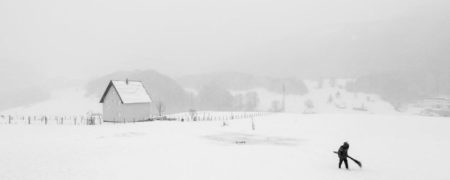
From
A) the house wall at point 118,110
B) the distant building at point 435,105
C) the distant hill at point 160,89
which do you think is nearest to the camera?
the house wall at point 118,110

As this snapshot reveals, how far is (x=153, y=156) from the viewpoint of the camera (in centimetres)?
2281

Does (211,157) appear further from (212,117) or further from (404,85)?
(404,85)

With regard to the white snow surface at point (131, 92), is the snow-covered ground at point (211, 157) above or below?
below

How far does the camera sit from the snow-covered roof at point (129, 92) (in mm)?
54194

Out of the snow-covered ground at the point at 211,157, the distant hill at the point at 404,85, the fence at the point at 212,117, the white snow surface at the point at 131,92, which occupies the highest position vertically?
the distant hill at the point at 404,85

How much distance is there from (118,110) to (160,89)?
92778 mm

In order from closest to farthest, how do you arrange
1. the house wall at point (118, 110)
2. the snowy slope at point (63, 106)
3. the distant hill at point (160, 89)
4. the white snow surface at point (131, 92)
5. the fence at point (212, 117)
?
the house wall at point (118, 110) → the white snow surface at point (131, 92) → the fence at point (212, 117) → the snowy slope at point (63, 106) → the distant hill at point (160, 89)

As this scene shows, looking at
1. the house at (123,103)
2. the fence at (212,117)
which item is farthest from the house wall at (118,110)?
the fence at (212,117)

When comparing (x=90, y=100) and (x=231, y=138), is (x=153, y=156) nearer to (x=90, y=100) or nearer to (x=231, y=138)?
(x=231, y=138)

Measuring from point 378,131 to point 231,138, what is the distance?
2090 cm

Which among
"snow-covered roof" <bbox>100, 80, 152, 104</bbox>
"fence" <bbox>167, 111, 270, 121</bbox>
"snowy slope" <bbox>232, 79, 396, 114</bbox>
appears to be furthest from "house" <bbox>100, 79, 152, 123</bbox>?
"snowy slope" <bbox>232, 79, 396, 114</bbox>

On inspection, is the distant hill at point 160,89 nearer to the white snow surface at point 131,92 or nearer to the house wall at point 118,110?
the white snow surface at point 131,92

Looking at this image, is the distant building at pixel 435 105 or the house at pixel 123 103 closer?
the house at pixel 123 103

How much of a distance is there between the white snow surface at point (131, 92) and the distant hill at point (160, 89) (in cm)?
7513
